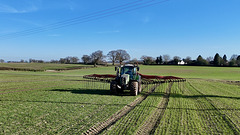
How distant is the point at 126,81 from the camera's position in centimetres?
1311

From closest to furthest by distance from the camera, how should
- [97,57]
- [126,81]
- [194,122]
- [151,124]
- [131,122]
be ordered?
[151,124] → [131,122] → [194,122] → [126,81] → [97,57]

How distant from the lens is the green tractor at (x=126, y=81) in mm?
12855

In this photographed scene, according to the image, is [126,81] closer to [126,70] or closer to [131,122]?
[126,70]

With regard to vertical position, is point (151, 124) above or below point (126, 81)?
below

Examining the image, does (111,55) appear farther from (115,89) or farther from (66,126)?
(66,126)

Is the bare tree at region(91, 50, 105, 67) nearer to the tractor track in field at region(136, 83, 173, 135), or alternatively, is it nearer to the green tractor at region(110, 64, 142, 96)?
the green tractor at region(110, 64, 142, 96)

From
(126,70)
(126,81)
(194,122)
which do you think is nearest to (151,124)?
(194,122)

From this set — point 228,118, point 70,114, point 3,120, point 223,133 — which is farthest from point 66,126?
point 228,118

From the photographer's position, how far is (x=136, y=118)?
23.6ft

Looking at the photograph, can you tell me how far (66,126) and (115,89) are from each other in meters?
7.16

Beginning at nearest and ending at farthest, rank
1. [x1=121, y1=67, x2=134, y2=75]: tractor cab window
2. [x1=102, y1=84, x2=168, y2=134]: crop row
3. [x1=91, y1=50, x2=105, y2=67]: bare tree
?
[x1=102, y1=84, x2=168, y2=134]: crop row → [x1=121, y1=67, x2=134, y2=75]: tractor cab window → [x1=91, y1=50, x2=105, y2=67]: bare tree

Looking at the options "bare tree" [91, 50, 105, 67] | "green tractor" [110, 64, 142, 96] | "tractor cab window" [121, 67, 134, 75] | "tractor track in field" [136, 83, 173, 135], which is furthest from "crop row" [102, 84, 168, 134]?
"bare tree" [91, 50, 105, 67]

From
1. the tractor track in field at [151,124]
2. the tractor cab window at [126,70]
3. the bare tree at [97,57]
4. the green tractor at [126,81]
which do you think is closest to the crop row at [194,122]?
the tractor track in field at [151,124]

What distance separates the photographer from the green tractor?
12855mm
